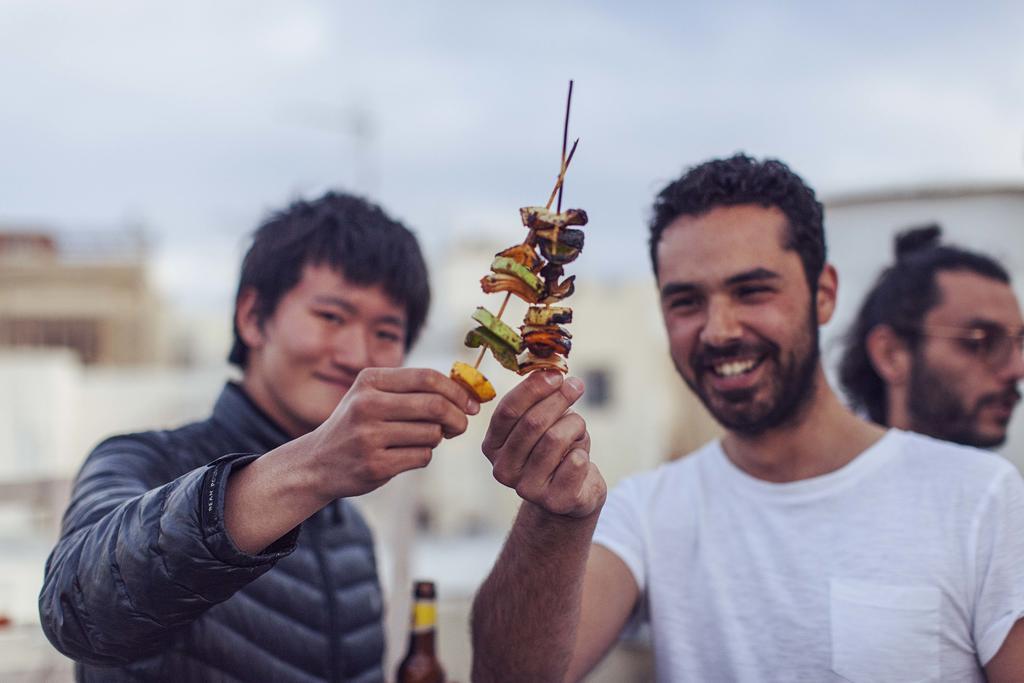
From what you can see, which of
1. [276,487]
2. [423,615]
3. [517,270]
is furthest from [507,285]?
[423,615]

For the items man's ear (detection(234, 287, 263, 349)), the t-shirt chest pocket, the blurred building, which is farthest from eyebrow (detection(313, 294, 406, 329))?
the blurred building

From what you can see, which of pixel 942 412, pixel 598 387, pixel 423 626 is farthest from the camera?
pixel 598 387

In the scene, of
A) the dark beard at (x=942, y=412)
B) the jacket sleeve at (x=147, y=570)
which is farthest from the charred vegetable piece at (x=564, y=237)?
the dark beard at (x=942, y=412)

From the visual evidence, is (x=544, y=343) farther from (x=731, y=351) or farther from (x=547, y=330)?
(x=731, y=351)

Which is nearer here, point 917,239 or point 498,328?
point 498,328

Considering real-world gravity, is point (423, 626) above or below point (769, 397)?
below

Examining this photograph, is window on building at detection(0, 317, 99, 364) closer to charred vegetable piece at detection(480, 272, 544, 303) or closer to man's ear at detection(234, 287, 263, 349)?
man's ear at detection(234, 287, 263, 349)

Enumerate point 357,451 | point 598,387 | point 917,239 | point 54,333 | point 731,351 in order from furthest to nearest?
1. point 598,387
2. point 54,333
3. point 917,239
4. point 731,351
5. point 357,451
